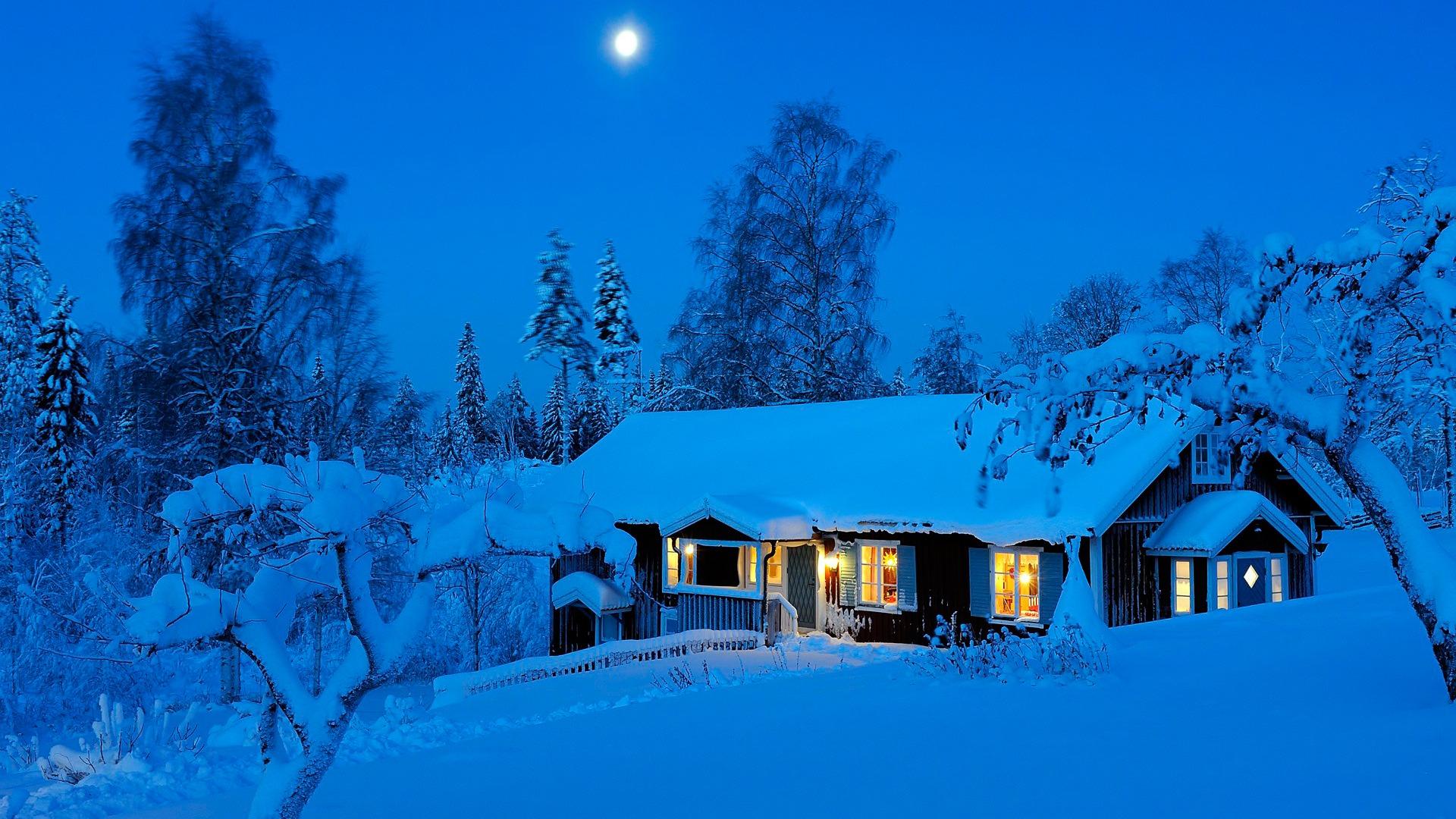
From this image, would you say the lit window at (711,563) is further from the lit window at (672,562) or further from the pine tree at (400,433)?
the pine tree at (400,433)

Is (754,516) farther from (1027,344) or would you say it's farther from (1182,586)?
(1027,344)

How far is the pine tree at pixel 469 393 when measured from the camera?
2773 inches

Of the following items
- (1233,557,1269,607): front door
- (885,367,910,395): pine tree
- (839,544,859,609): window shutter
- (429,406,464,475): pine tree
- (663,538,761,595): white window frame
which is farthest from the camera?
(429,406,464,475): pine tree

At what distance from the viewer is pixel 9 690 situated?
21047 millimetres

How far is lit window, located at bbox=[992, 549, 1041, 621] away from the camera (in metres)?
18.3

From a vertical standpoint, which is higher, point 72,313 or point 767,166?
point 767,166

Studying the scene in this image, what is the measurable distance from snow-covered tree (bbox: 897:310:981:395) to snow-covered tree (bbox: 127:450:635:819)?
121ft

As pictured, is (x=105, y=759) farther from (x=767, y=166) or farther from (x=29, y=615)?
(x=767, y=166)

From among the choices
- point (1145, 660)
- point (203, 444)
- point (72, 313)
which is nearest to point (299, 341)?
point (203, 444)

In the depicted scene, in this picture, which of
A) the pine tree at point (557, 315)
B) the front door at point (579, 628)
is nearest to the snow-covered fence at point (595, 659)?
the front door at point (579, 628)

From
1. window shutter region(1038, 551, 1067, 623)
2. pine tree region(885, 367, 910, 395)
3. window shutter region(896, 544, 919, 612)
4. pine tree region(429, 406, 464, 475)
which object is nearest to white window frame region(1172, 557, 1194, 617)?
window shutter region(1038, 551, 1067, 623)

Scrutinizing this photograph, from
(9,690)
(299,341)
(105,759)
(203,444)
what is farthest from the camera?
(9,690)

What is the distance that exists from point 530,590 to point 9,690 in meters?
13.8

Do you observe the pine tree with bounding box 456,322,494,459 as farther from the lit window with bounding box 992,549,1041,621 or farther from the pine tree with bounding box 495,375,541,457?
the lit window with bounding box 992,549,1041,621
